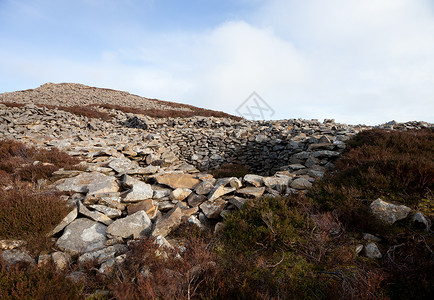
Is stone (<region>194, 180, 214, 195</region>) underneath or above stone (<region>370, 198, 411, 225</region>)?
underneath

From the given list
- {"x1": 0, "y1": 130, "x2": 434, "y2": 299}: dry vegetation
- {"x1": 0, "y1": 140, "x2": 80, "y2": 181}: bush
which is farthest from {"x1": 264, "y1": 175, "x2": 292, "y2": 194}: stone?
{"x1": 0, "y1": 140, "x2": 80, "y2": 181}: bush

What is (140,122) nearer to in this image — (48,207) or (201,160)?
(201,160)

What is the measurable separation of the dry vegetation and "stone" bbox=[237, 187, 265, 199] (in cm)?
53

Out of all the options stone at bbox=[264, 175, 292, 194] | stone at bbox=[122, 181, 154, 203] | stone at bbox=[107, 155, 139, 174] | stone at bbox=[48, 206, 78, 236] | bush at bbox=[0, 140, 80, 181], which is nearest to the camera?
stone at bbox=[48, 206, 78, 236]

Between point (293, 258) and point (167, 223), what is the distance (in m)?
2.38

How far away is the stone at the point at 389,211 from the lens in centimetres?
368

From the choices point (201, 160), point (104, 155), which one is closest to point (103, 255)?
point (104, 155)

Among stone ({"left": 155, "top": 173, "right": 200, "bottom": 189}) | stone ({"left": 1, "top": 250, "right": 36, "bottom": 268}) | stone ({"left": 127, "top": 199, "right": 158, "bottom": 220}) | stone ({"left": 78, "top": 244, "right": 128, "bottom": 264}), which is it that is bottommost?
stone ({"left": 1, "top": 250, "right": 36, "bottom": 268})

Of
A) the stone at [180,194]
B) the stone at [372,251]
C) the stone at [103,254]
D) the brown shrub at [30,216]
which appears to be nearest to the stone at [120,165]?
the stone at [180,194]

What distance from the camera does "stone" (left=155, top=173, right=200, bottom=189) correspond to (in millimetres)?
5906

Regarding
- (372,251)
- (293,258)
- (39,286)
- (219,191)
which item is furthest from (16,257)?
(372,251)

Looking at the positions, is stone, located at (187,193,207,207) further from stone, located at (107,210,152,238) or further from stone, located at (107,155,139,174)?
stone, located at (107,155,139,174)

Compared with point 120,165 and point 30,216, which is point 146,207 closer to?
point 30,216

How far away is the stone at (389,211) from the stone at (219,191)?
117 inches
